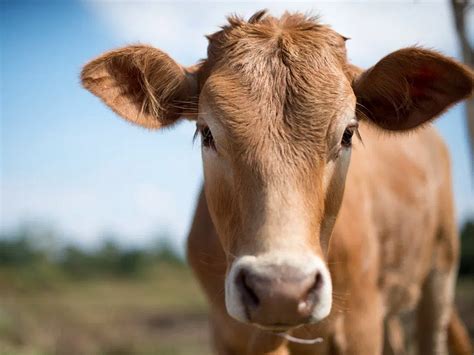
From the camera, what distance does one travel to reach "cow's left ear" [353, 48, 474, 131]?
4.34 m

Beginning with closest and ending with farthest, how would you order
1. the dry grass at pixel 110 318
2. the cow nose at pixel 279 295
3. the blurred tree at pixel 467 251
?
the cow nose at pixel 279 295, the dry grass at pixel 110 318, the blurred tree at pixel 467 251

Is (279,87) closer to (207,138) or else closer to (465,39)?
(207,138)

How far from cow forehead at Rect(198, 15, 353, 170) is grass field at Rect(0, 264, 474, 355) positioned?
561cm

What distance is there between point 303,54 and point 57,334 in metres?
12.6

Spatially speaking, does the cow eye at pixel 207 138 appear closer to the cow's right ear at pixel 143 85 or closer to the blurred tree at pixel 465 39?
the cow's right ear at pixel 143 85

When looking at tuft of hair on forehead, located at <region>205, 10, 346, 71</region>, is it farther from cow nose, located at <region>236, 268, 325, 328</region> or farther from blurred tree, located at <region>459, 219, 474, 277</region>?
blurred tree, located at <region>459, 219, 474, 277</region>

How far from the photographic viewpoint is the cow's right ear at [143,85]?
4270 mm

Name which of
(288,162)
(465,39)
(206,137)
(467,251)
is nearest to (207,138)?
(206,137)

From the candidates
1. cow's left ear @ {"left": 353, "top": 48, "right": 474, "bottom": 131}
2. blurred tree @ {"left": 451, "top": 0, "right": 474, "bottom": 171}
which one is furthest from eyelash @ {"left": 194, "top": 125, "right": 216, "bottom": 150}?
blurred tree @ {"left": 451, "top": 0, "right": 474, "bottom": 171}

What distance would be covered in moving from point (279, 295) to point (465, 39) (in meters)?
4.66

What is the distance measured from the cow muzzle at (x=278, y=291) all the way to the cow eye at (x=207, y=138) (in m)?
0.90

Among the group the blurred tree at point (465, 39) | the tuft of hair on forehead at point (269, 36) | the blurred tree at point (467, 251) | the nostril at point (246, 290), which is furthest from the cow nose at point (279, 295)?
the blurred tree at point (467, 251)

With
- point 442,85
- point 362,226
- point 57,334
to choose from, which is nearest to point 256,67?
point 442,85

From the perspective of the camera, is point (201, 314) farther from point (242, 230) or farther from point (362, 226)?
point (242, 230)
